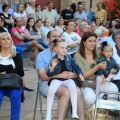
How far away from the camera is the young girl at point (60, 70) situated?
6453 millimetres

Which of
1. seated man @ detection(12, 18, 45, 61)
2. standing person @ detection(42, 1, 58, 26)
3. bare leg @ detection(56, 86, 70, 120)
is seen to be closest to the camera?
bare leg @ detection(56, 86, 70, 120)

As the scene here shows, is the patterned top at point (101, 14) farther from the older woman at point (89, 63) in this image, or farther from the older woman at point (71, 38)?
the older woman at point (89, 63)

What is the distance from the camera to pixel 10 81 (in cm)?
656

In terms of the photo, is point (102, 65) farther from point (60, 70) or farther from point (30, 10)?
point (30, 10)

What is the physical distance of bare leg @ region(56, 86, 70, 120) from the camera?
6402 millimetres

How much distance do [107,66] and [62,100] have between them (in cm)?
98

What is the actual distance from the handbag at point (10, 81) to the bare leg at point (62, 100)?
A: 611mm

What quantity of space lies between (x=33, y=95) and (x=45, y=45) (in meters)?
4.36

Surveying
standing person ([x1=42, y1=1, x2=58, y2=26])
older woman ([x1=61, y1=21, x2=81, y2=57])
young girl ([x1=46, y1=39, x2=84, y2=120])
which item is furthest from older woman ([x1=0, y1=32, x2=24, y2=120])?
standing person ([x1=42, y1=1, x2=58, y2=26])

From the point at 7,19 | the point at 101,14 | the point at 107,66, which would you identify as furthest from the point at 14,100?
the point at 101,14

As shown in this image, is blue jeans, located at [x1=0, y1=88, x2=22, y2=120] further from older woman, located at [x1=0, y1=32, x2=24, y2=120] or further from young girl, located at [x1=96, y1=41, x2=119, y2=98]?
young girl, located at [x1=96, y1=41, x2=119, y2=98]

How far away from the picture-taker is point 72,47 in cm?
1062

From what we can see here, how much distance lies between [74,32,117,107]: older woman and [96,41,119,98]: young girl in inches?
3.1

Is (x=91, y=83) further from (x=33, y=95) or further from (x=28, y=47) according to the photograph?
(x=28, y=47)
